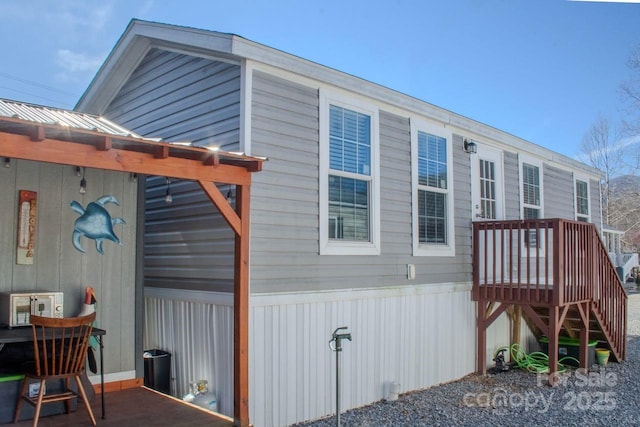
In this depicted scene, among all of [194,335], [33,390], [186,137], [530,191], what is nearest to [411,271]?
[194,335]

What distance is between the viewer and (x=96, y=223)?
17.1ft

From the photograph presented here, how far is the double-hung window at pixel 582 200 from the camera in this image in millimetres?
10898

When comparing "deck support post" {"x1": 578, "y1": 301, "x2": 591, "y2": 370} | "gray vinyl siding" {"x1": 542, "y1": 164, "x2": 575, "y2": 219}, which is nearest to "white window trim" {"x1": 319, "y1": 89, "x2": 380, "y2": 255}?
"deck support post" {"x1": 578, "y1": 301, "x2": 591, "y2": 370}

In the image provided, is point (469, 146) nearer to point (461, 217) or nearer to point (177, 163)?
point (461, 217)

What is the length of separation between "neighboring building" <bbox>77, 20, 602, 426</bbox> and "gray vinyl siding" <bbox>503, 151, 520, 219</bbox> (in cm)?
123

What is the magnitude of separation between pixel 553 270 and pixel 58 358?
18.6ft

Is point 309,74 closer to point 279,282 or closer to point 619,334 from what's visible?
point 279,282

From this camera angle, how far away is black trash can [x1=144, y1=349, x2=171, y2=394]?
5.55 meters

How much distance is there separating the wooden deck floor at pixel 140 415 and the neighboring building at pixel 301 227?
549mm

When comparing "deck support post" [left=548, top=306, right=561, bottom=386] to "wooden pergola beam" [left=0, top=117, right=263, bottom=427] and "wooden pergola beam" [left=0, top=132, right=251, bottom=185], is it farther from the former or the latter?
"wooden pergola beam" [left=0, top=132, right=251, bottom=185]

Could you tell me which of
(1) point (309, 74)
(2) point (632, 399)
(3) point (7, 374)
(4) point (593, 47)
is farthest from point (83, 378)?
(4) point (593, 47)

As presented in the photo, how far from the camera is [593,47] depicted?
19.7 m

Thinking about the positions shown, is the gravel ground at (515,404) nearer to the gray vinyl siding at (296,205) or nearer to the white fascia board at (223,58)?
the gray vinyl siding at (296,205)

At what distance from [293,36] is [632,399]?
8.32m
